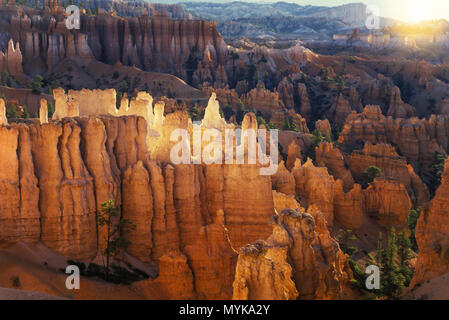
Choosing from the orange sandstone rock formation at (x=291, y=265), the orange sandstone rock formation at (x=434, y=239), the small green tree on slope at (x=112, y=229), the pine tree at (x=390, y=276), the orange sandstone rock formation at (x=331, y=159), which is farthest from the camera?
the orange sandstone rock formation at (x=331, y=159)

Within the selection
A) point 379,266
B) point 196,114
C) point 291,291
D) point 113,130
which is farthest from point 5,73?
point 291,291

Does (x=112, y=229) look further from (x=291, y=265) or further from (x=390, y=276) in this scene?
(x=390, y=276)

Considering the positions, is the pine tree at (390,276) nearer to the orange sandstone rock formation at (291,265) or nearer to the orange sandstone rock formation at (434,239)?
the orange sandstone rock formation at (434,239)

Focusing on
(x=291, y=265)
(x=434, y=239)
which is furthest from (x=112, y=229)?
(x=434, y=239)

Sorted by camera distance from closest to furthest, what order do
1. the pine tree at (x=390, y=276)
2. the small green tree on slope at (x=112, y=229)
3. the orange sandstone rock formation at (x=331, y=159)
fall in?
the small green tree on slope at (x=112, y=229)
the pine tree at (x=390, y=276)
the orange sandstone rock formation at (x=331, y=159)

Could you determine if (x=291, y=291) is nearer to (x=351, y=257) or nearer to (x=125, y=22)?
(x=351, y=257)

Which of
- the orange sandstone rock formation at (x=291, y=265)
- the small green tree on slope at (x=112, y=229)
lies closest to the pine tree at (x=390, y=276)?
the orange sandstone rock formation at (x=291, y=265)

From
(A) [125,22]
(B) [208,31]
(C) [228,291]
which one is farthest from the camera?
(B) [208,31]

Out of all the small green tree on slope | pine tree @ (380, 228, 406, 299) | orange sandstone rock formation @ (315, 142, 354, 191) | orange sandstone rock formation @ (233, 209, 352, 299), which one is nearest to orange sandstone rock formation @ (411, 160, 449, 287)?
pine tree @ (380, 228, 406, 299)

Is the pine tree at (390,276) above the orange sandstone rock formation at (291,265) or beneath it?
beneath

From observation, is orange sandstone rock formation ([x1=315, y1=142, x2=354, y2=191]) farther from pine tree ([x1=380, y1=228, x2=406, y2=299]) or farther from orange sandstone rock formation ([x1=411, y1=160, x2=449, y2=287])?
orange sandstone rock formation ([x1=411, y1=160, x2=449, y2=287])

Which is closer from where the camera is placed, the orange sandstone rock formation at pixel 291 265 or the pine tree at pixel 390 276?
the orange sandstone rock formation at pixel 291 265
